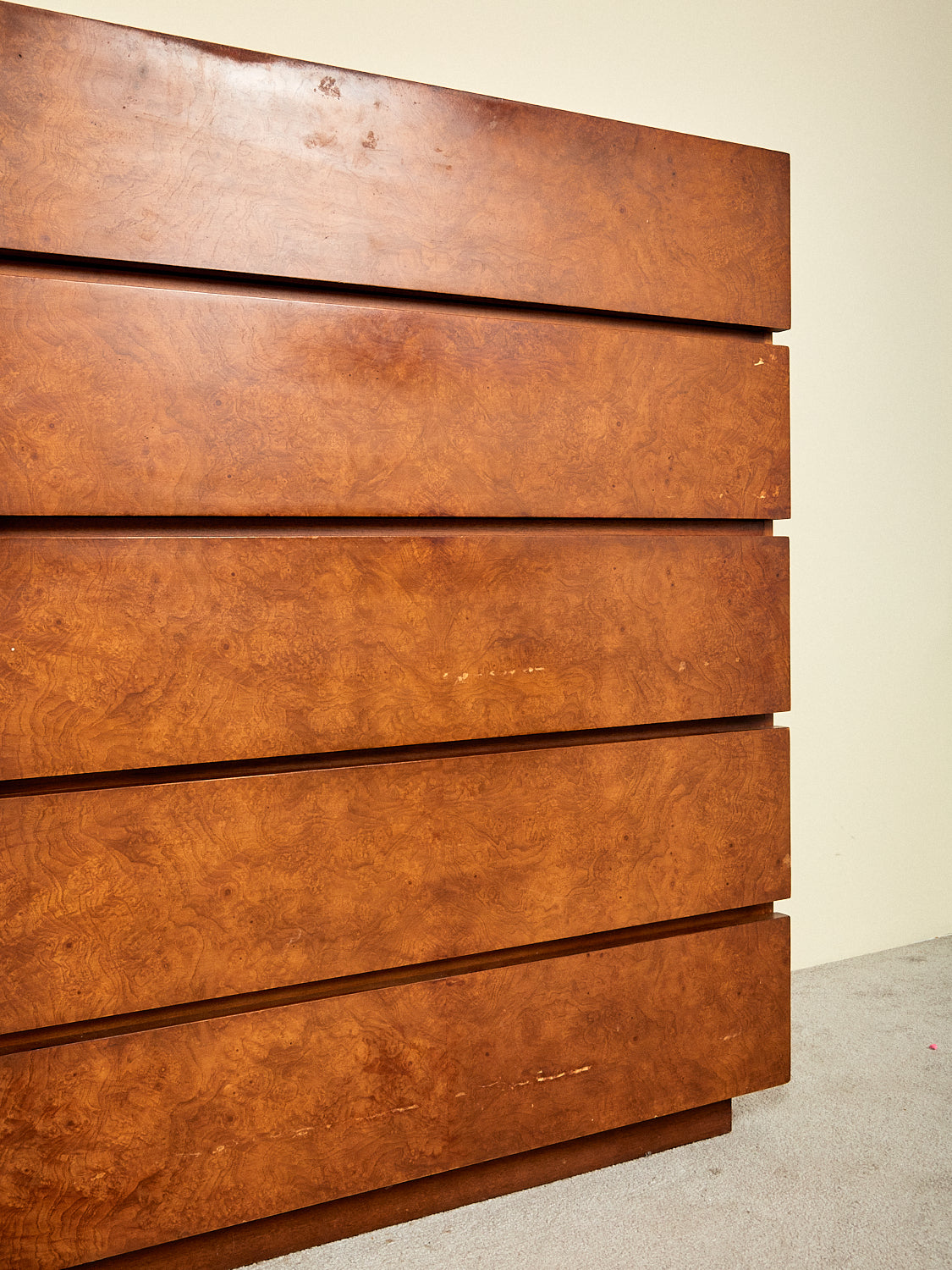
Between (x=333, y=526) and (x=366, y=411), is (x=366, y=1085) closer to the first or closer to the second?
(x=333, y=526)

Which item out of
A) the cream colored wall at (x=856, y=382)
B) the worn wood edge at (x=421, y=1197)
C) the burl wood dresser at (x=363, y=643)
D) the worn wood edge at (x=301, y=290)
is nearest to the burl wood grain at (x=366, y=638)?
the burl wood dresser at (x=363, y=643)

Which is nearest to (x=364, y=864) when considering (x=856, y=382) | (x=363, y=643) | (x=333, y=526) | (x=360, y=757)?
(x=360, y=757)

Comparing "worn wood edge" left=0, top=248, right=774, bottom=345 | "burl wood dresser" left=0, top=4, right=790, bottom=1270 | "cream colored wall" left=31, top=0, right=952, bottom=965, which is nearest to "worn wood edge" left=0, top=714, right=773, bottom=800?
"burl wood dresser" left=0, top=4, right=790, bottom=1270

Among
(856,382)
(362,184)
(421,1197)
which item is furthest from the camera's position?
(856,382)

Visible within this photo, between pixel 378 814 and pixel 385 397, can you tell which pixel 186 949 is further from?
pixel 385 397

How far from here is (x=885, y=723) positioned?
7.06 feet

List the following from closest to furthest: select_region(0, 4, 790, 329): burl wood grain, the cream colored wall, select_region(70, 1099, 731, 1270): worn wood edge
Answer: select_region(0, 4, 790, 329): burl wood grain < select_region(70, 1099, 731, 1270): worn wood edge < the cream colored wall

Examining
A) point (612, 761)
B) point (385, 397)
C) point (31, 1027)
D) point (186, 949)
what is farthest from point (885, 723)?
point (31, 1027)

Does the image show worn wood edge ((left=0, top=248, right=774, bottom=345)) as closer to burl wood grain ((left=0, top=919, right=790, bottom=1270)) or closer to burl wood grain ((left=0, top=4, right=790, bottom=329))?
burl wood grain ((left=0, top=4, right=790, bottom=329))

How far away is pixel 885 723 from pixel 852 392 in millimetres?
771

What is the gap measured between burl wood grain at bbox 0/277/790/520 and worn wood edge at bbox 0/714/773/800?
0.98ft

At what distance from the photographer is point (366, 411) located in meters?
1.11

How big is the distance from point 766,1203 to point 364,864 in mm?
746

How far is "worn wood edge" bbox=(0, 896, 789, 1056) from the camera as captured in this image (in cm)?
104
